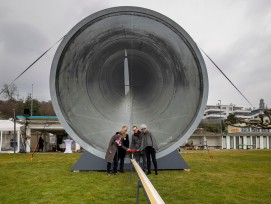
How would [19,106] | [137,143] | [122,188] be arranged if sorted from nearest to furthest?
1. [122,188]
2. [137,143]
3. [19,106]

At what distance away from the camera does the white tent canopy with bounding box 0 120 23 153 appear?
88.6 ft

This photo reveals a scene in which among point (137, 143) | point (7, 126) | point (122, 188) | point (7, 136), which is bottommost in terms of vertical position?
point (122, 188)

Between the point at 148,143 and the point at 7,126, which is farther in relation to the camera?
the point at 7,126

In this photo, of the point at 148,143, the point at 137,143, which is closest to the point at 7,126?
the point at 137,143

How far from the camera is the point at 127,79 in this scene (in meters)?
11.5

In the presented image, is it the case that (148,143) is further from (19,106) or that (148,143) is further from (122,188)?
(19,106)

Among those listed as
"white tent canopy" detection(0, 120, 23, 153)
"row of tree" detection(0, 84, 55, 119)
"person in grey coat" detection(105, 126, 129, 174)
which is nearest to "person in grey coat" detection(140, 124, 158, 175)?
"person in grey coat" detection(105, 126, 129, 174)

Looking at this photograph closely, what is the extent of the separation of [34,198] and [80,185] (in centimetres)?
166

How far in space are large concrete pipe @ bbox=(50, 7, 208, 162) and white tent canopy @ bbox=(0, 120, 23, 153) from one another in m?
17.9

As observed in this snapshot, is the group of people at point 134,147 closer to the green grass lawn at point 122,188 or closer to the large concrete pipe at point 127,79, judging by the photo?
the large concrete pipe at point 127,79

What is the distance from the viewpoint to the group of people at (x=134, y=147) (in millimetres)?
9768

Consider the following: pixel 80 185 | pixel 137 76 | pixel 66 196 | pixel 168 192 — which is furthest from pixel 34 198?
pixel 137 76

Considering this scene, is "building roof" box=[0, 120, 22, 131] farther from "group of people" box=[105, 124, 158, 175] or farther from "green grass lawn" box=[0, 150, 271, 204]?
"group of people" box=[105, 124, 158, 175]

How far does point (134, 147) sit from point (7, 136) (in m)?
21.7
